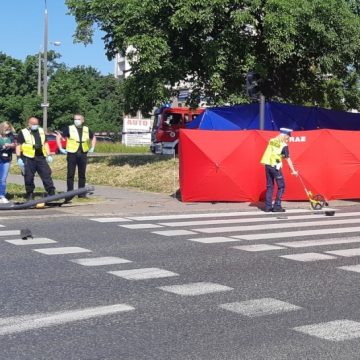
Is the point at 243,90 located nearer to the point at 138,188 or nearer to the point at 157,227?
the point at 138,188

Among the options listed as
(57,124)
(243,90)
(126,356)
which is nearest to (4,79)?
(57,124)

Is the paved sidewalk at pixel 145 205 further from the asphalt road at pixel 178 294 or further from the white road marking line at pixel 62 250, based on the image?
the white road marking line at pixel 62 250

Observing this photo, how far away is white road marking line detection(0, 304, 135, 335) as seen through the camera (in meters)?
5.11

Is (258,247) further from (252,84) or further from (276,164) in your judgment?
(252,84)

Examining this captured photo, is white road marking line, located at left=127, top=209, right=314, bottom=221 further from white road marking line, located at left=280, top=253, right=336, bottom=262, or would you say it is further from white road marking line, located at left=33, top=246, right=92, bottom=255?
white road marking line, located at left=280, top=253, right=336, bottom=262

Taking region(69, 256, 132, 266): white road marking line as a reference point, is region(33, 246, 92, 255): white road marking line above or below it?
below

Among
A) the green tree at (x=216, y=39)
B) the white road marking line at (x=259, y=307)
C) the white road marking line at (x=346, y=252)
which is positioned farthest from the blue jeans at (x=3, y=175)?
the white road marking line at (x=259, y=307)

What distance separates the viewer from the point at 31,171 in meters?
13.7

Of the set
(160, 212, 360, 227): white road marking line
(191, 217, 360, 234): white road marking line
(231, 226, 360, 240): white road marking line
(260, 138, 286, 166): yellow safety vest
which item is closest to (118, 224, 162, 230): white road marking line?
(160, 212, 360, 227): white road marking line

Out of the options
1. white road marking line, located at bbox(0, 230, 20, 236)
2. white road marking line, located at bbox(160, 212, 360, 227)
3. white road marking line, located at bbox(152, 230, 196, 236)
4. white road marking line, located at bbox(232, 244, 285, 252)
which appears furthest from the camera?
white road marking line, located at bbox(160, 212, 360, 227)

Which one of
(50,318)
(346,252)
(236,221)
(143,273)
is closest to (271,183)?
(236,221)

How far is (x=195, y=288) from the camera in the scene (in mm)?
6594

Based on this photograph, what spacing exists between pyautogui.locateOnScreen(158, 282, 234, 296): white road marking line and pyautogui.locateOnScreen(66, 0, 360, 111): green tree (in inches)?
537

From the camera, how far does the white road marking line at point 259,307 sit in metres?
5.75
